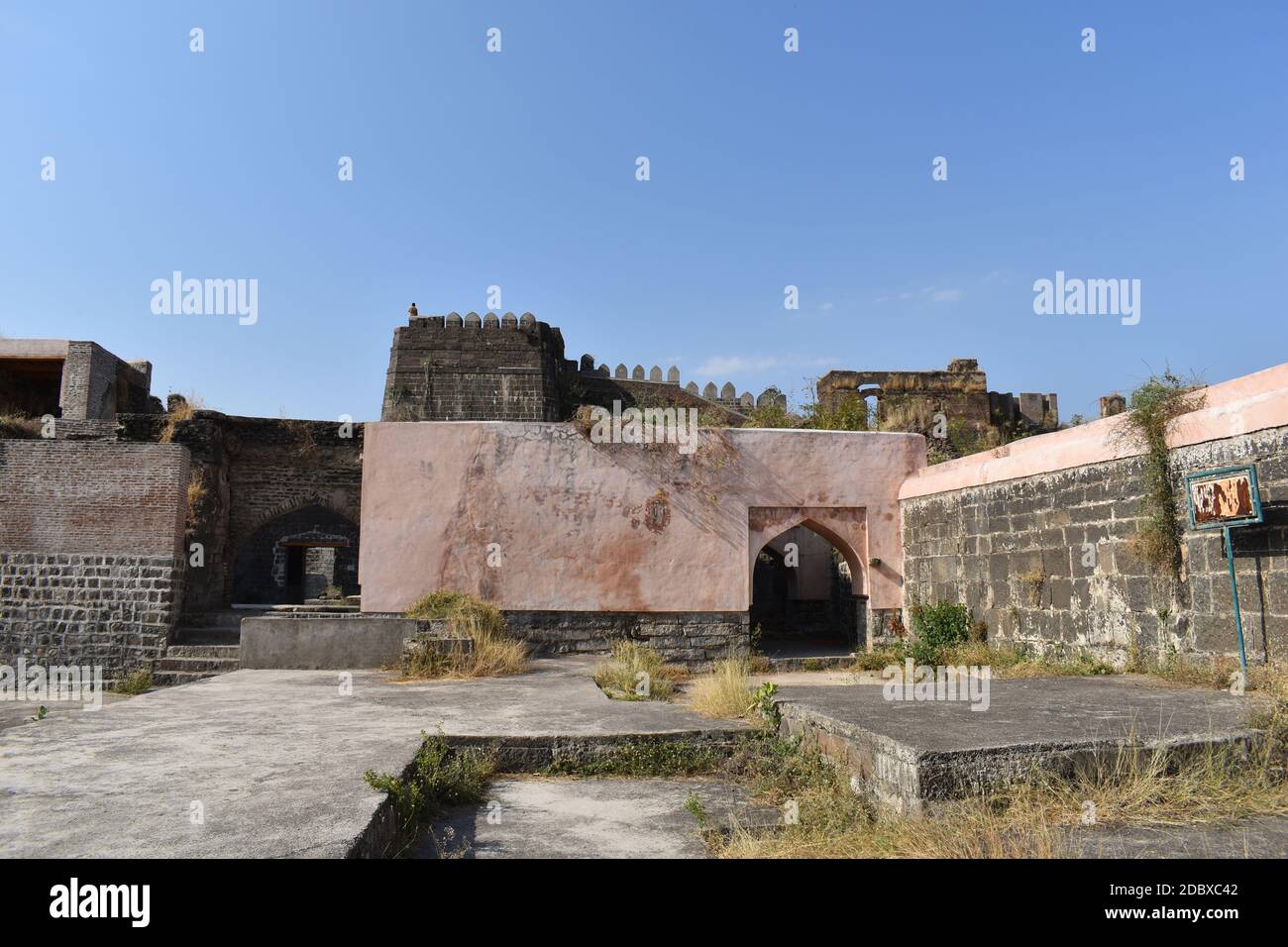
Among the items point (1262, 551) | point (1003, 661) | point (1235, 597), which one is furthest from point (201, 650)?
point (1262, 551)

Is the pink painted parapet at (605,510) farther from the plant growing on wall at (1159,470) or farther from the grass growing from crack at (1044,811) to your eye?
the grass growing from crack at (1044,811)

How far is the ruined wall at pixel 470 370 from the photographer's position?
965 inches

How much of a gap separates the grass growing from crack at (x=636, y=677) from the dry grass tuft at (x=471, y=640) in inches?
46.7

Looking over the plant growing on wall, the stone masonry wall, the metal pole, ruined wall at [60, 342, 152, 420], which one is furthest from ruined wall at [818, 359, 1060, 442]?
ruined wall at [60, 342, 152, 420]

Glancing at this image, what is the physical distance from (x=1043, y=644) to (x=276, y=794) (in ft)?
27.0

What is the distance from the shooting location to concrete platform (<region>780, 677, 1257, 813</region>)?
4.27m

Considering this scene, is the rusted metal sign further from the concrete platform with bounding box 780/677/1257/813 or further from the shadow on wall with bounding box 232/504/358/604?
the shadow on wall with bounding box 232/504/358/604

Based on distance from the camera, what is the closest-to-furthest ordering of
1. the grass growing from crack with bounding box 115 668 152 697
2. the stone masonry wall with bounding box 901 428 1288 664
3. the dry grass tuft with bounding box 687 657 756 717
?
the stone masonry wall with bounding box 901 428 1288 664, the dry grass tuft with bounding box 687 657 756 717, the grass growing from crack with bounding box 115 668 152 697

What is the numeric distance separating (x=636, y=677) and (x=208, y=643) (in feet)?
28.6

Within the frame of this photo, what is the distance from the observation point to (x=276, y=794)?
163 inches

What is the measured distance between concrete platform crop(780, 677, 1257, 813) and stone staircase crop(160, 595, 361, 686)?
32.7 feet

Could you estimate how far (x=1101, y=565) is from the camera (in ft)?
28.1

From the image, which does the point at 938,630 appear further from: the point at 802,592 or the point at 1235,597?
the point at 802,592
